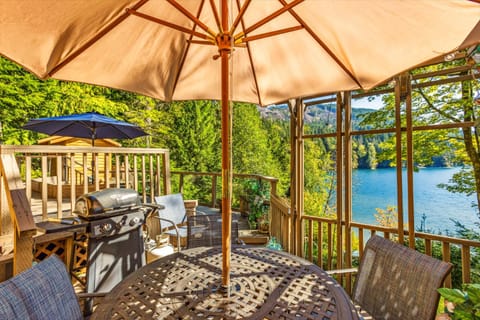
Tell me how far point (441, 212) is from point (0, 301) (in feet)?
25.1

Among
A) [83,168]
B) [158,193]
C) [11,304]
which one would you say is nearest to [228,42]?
[11,304]

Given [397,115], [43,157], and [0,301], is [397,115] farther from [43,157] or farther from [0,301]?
[43,157]

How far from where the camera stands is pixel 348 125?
129 inches

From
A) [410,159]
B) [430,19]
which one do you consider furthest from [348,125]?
[430,19]

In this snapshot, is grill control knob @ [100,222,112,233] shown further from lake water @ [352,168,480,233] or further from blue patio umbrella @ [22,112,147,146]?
lake water @ [352,168,480,233]

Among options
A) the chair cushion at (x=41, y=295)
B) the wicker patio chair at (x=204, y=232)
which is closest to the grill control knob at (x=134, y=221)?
Result: the wicker patio chair at (x=204, y=232)

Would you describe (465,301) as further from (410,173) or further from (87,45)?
(87,45)

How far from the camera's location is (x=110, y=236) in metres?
2.24

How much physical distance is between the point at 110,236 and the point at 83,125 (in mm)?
3570

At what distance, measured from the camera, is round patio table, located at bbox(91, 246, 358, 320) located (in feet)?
3.82

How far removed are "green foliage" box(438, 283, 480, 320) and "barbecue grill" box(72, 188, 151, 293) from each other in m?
2.30

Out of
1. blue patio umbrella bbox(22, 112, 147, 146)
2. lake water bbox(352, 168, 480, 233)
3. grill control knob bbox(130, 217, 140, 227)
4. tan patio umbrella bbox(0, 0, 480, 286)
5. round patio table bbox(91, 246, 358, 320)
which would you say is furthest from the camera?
lake water bbox(352, 168, 480, 233)

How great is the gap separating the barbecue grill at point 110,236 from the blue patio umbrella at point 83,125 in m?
2.61

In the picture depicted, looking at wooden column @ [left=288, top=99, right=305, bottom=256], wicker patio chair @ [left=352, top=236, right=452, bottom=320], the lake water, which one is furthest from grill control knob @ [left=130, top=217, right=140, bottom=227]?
the lake water
